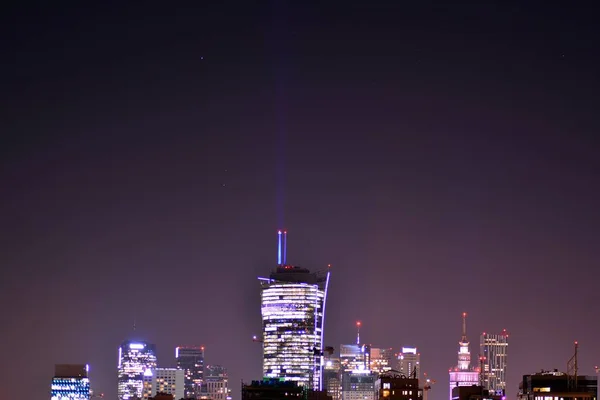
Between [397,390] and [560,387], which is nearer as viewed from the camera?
[560,387]

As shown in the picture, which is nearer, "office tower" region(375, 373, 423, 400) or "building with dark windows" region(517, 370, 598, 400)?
"building with dark windows" region(517, 370, 598, 400)

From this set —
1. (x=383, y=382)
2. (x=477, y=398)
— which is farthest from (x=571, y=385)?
(x=383, y=382)

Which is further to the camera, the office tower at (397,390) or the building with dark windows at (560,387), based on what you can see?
the office tower at (397,390)

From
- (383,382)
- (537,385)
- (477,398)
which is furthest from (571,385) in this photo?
(383,382)

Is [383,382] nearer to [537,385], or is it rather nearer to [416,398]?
[416,398]

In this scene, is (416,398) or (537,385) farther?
(416,398)

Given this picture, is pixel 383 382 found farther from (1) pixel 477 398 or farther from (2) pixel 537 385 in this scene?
(2) pixel 537 385
